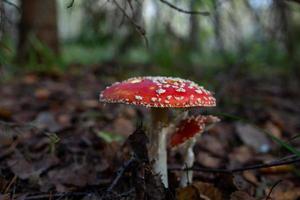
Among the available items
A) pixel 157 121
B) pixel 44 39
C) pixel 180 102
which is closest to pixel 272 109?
pixel 157 121

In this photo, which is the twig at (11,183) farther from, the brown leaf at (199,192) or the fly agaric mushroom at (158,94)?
the brown leaf at (199,192)

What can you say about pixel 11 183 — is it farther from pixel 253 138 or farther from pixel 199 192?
pixel 253 138

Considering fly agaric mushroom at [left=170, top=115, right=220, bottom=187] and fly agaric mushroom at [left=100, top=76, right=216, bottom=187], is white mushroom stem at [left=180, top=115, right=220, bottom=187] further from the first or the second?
fly agaric mushroom at [left=100, top=76, right=216, bottom=187]

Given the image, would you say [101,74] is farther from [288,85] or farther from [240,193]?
[240,193]

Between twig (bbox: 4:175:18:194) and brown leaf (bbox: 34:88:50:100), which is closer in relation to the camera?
twig (bbox: 4:175:18:194)

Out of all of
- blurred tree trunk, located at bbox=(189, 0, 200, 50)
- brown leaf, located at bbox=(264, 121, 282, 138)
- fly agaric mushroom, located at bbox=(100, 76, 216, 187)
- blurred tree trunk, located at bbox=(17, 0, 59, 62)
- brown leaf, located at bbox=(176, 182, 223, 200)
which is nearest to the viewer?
fly agaric mushroom, located at bbox=(100, 76, 216, 187)

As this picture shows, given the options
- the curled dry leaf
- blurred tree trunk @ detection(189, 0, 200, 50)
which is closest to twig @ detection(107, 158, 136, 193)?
the curled dry leaf

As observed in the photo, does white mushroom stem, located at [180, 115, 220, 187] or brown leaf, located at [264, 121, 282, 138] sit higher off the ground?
brown leaf, located at [264, 121, 282, 138]
